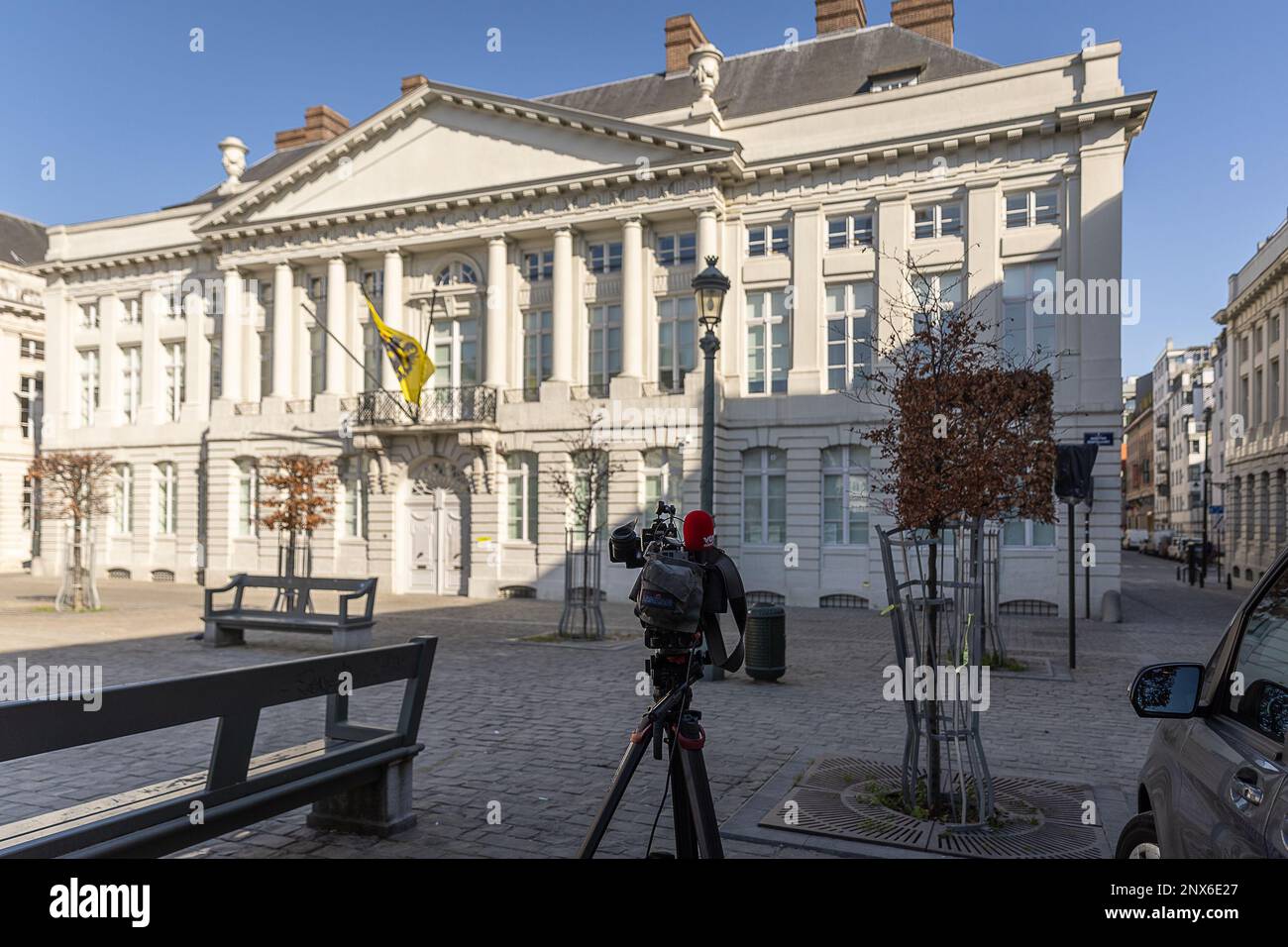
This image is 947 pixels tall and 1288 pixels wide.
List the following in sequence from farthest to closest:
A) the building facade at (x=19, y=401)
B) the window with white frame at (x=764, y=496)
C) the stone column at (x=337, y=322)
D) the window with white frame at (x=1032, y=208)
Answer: the building facade at (x=19, y=401), the stone column at (x=337, y=322), the window with white frame at (x=764, y=496), the window with white frame at (x=1032, y=208)

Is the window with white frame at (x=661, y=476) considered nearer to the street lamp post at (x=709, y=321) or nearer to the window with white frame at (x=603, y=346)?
the window with white frame at (x=603, y=346)

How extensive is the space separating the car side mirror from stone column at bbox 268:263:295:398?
3151 centimetres

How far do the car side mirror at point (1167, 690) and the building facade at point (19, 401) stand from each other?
4438 centimetres

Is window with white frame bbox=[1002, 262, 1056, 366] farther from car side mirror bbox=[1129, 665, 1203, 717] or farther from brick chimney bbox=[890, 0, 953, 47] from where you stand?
car side mirror bbox=[1129, 665, 1203, 717]

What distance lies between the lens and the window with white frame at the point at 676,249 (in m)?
27.0

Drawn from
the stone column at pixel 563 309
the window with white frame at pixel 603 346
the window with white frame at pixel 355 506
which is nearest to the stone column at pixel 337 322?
the window with white frame at pixel 355 506

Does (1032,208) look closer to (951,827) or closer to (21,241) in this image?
(951,827)

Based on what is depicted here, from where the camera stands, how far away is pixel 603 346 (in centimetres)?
2792

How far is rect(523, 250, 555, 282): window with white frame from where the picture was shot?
28875 mm

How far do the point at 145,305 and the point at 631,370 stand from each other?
19831mm

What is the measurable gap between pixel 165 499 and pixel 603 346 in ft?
58.4

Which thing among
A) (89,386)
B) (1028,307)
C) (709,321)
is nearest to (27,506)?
(89,386)
